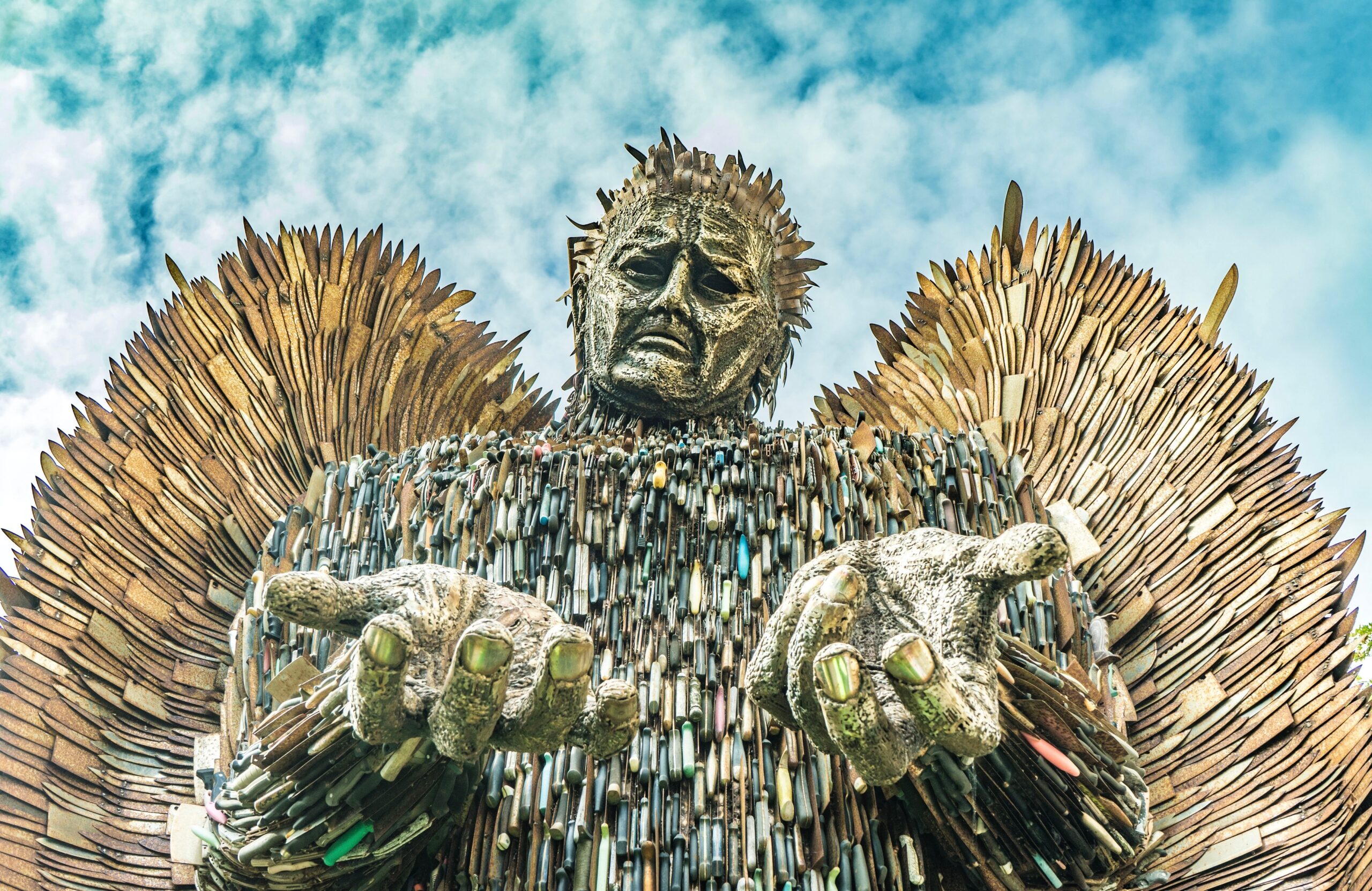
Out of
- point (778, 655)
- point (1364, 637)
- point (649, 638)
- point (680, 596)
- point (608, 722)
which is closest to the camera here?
point (608, 722)

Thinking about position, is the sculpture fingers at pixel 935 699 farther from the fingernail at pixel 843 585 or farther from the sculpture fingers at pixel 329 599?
the sculpture fingers at pixel 329 599

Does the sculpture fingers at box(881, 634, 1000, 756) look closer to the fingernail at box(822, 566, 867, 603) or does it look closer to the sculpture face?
the fingernail at box(822, 566, 867, 603)

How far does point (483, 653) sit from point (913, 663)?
91 cm

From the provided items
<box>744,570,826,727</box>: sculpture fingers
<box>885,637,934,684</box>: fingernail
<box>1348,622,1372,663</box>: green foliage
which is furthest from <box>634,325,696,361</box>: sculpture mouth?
<box>1348,622,1372,663</box>: green foliage

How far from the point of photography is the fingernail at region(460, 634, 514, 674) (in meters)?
3.72

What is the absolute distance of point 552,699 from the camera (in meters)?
3.84

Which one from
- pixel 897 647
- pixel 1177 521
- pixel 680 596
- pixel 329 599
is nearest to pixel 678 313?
pixel 680 596

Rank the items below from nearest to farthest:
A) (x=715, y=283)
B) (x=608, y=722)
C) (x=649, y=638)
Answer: (x=608, y=722), (x=649, y=638), (x=715, y=283)

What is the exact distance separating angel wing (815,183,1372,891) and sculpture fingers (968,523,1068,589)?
5.72 feet

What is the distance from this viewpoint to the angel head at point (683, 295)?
20.4 ft

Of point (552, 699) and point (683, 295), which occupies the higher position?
point (683, 295)

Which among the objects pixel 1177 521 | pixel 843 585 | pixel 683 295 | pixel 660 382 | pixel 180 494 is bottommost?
pixel 843 585

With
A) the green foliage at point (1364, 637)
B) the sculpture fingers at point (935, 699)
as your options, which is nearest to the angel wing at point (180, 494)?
the sculpture fingers at point (935, 699)

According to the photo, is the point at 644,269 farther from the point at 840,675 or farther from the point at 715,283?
the point at 840,675
